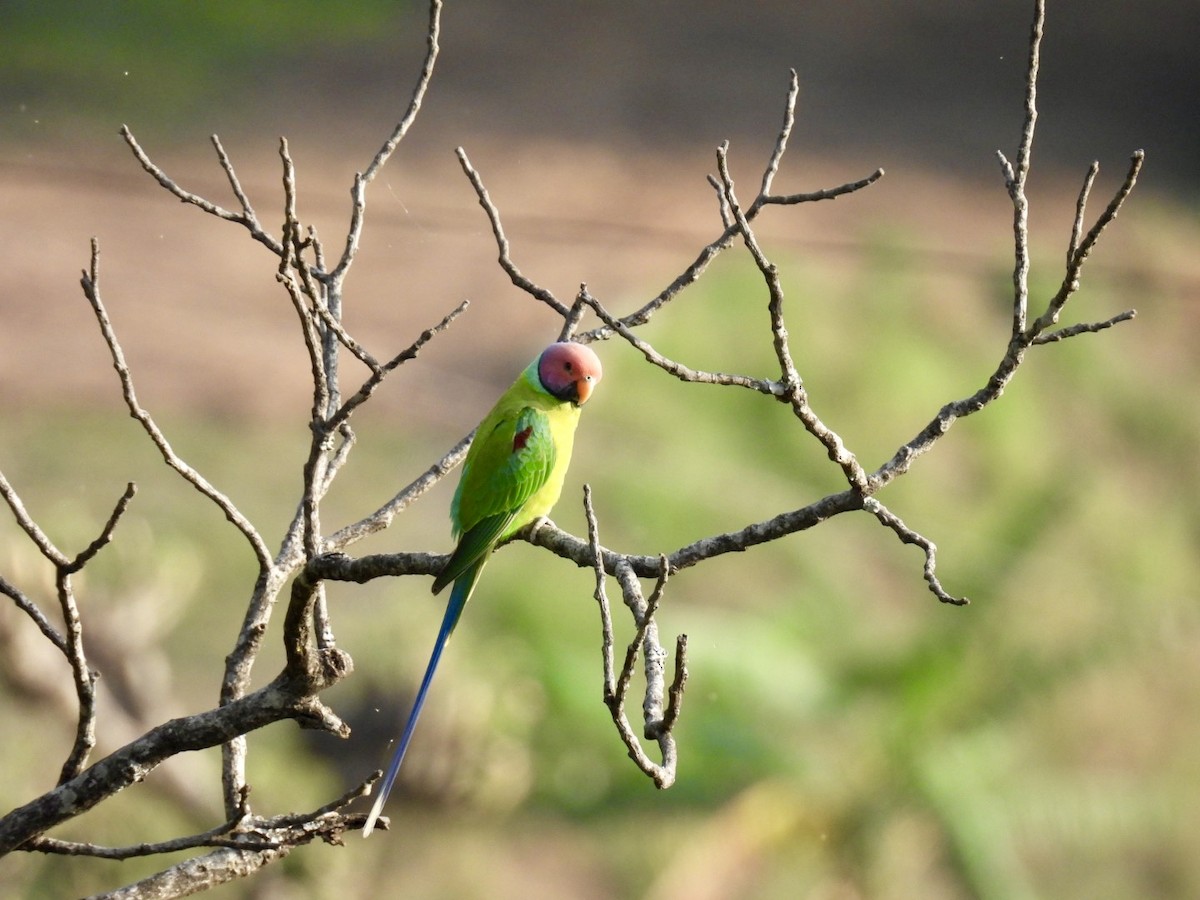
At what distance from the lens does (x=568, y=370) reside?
205cm

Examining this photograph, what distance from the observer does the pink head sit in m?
2.02

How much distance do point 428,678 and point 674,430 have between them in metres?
3.68

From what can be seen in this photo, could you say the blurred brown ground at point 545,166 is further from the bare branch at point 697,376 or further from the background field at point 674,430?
the bare branch at point 697,376

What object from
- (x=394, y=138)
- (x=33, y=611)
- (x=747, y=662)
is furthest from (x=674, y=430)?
(x=33, y=611)

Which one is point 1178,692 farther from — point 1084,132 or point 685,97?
point 685,97

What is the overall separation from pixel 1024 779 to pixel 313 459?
13.8ft

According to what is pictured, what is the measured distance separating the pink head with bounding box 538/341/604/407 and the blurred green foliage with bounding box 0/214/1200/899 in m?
2.51

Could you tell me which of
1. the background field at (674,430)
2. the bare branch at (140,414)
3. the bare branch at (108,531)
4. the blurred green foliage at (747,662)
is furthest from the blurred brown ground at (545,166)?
the bare branch at (108,531)

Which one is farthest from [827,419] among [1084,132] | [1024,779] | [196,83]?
[196,83]

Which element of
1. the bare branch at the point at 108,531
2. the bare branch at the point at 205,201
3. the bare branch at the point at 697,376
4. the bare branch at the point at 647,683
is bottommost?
the bare branch at the point at 647,683

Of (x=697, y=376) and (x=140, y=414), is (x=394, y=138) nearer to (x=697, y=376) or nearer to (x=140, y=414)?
(x=140, y=414)

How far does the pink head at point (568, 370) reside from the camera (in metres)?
2.02

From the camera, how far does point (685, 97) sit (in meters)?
6.36

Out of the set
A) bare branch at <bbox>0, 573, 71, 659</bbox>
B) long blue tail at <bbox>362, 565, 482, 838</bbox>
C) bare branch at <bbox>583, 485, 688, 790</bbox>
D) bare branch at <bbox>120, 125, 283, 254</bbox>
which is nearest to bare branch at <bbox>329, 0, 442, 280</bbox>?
bare branch at <bbox>120, 125, 283, 254</bbox>
